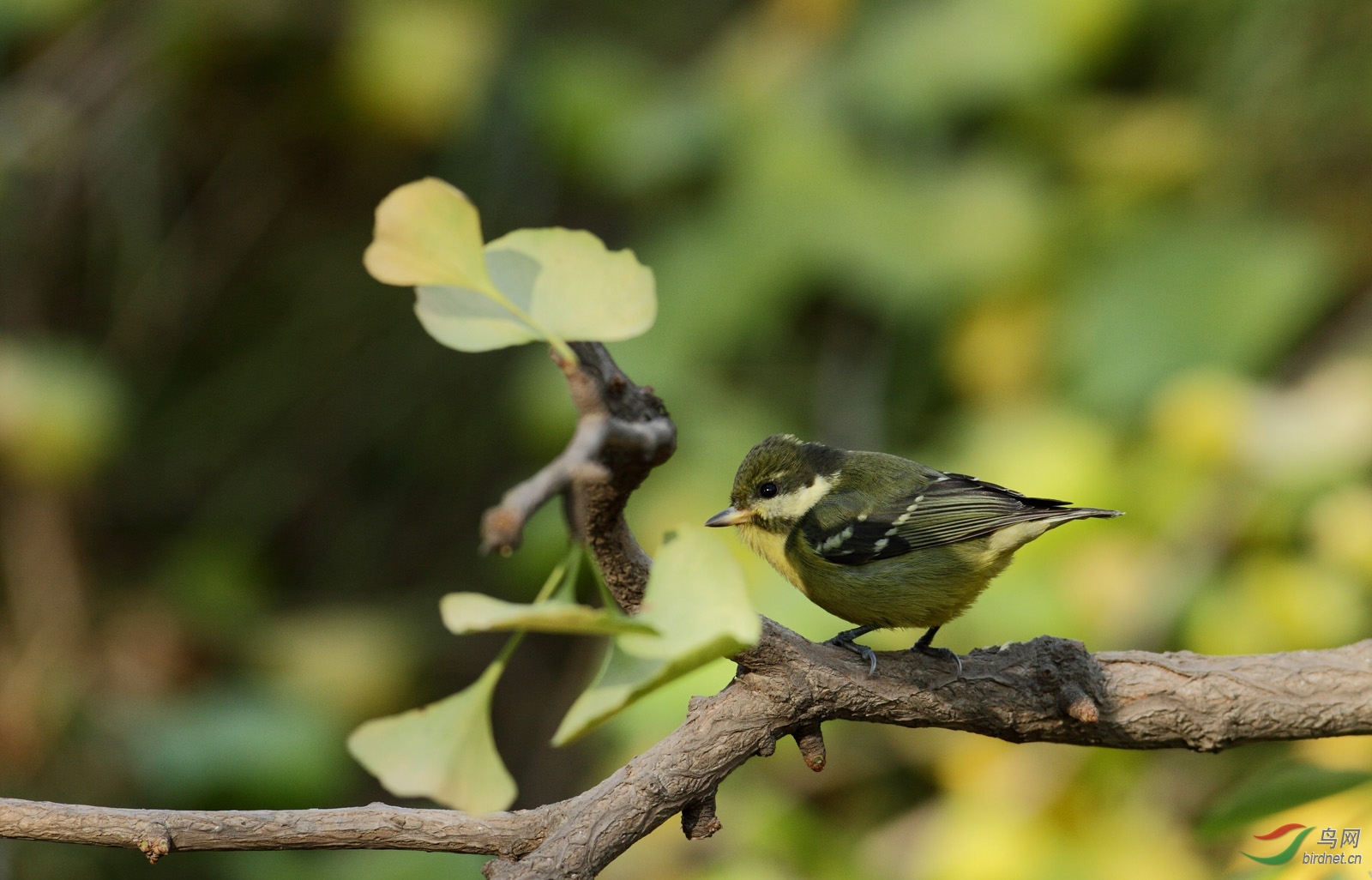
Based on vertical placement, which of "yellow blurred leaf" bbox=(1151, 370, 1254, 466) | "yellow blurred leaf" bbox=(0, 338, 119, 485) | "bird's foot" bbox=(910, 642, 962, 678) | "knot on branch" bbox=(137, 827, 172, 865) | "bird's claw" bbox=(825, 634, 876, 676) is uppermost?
"yellow blurred leaf" bbox=(0, 338, 119, 485)

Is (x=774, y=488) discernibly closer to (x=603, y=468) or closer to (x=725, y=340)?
(x=603, y=468)

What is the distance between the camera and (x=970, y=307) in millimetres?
3217

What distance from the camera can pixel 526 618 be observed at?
2.24 feet

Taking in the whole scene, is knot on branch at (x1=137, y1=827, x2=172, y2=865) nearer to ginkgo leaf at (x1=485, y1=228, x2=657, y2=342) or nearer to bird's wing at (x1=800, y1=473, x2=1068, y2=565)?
ginkgo leaf at (x1=485, y1=228, x2=657, y2=342)

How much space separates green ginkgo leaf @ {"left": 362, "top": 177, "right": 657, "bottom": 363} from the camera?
0.80 metres

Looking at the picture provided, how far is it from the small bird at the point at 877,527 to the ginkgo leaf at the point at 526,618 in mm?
935

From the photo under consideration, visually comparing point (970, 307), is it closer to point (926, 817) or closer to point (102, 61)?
point (926, 817)

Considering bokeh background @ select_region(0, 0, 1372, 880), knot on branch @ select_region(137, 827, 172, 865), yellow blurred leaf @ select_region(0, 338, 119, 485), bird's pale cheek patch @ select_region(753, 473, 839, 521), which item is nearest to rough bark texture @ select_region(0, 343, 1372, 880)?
knot on branch @ select_region(137, 827, 172, 865)

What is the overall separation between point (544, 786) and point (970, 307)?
2.33 metres

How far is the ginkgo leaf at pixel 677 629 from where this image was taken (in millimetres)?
711

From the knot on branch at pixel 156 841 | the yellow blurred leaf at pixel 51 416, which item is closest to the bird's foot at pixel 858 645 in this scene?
the knot on branch at pixel 156 841

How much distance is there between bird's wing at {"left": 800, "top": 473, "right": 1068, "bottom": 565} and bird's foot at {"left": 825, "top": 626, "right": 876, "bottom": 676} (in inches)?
4.5

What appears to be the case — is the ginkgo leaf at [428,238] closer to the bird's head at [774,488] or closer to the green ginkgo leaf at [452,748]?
the green ginkgo leaf at [452,748]

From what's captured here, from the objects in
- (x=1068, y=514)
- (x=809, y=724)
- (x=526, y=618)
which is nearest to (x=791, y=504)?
(x=1068, y=514)
